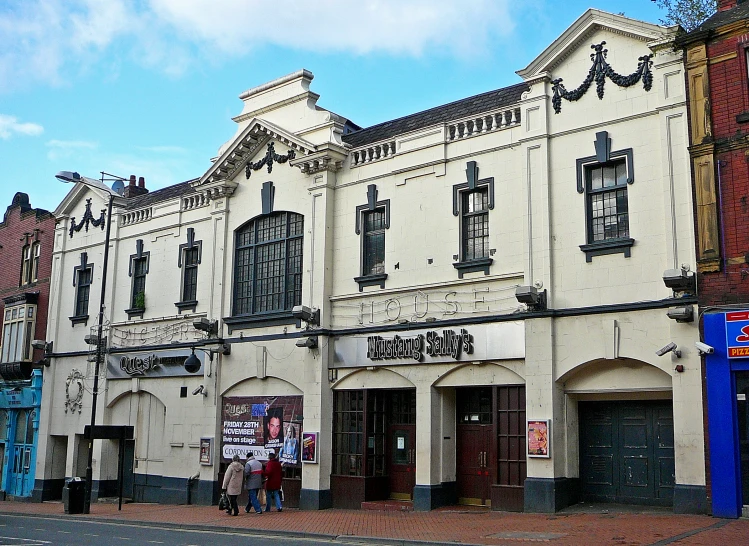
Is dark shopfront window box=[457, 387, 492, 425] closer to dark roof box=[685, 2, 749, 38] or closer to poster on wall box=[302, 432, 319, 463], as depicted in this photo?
poster on wall box=[302, 432, 319, 463]

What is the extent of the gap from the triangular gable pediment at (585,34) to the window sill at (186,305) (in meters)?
13.5

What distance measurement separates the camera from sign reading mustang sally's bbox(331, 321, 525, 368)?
20.2 m

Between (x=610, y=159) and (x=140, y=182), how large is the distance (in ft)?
79.1

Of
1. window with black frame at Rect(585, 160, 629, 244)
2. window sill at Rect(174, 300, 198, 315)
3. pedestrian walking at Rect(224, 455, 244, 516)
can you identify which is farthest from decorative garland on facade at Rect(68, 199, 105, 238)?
window with black frame at Rect(585, 160, 629, 244)

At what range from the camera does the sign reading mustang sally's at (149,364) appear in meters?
28.2

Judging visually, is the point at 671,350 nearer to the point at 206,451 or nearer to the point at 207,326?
the point at 207,326

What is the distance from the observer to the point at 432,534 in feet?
54.7

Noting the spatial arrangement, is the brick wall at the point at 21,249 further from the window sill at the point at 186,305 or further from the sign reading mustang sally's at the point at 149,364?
the window sill at the point at 186,305

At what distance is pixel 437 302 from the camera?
860 inches

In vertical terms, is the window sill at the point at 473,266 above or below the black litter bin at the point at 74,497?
above

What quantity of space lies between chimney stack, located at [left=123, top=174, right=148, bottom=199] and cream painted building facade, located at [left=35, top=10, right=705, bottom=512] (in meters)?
4.08

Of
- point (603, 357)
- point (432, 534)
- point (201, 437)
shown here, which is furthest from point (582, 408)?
A: point (201, 437)

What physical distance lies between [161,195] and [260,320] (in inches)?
322

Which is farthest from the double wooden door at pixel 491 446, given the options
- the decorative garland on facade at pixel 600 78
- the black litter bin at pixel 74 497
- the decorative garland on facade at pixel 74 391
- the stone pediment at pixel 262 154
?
the decorative garland on facade at pixel 74 391
